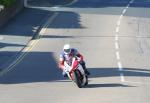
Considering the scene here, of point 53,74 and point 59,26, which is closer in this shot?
point 53,74

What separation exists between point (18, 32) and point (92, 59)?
10.7 metres

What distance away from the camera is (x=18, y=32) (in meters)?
40.7

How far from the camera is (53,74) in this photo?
2734cm

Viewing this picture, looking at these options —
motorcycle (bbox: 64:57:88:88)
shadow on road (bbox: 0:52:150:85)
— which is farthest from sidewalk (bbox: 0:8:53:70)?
motorcycle (bbox: 64:57:88:88)

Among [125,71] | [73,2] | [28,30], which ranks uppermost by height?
[125,71]

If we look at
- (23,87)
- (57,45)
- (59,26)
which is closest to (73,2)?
(59,26)

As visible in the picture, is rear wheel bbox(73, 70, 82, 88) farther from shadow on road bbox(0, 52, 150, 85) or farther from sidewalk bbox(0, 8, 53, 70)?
sidewalk bbox(0, 8, 53, 70)

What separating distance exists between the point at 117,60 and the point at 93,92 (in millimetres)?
7739

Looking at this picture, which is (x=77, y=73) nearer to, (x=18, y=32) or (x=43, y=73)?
(x=43, y=73)

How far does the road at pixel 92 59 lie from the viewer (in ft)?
74.4

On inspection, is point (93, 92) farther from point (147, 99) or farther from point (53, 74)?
point (53, 74)

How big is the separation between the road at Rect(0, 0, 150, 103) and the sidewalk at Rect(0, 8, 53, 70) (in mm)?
648

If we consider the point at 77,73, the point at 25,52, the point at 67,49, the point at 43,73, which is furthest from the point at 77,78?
the point at 25,52

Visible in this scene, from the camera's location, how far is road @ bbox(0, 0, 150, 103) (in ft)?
74.4
